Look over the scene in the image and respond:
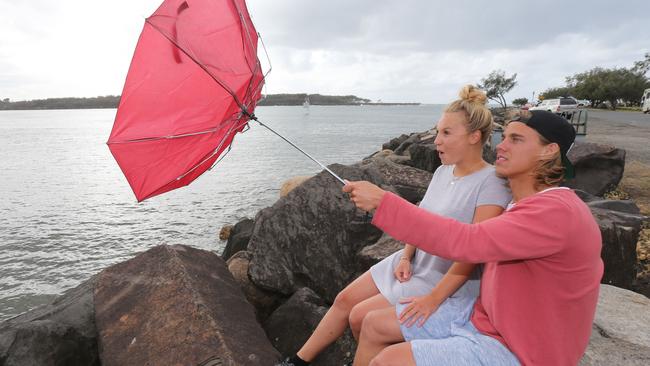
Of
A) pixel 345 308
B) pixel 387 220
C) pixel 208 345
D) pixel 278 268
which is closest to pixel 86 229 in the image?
pixel 278 268

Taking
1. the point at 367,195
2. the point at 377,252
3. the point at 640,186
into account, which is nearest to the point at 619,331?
the point at 377,252

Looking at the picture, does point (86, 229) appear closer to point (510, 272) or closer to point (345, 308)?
point (345, 308)

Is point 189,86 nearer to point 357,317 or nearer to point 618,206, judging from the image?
point 357,317

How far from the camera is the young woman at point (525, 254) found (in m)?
1.84

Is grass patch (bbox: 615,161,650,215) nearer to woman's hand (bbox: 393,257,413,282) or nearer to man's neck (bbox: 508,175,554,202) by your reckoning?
woman's hand (bbox: 393,257,413,282)

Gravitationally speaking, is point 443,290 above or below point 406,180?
above

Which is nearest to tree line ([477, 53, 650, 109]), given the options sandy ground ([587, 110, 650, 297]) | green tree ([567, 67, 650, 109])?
green tree ([567, 67, 650, 109])

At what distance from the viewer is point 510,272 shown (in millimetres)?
2020

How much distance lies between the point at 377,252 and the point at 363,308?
6.09ft

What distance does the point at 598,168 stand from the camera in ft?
28.0

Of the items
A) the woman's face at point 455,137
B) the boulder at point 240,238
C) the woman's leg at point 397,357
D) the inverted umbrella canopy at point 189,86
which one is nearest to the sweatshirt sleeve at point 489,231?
the woman's leg at point 397,357

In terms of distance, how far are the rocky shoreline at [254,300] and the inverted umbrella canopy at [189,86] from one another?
4.27 ft

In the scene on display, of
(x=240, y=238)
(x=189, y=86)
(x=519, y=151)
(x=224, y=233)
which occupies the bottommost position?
(x=224, y=233)

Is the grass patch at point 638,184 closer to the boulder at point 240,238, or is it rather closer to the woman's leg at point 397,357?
the woman's leg at point 397,357
